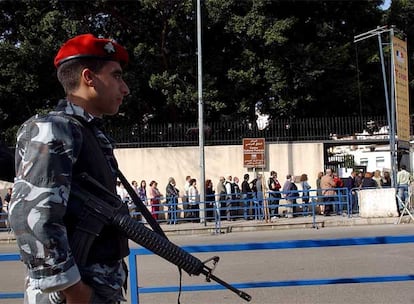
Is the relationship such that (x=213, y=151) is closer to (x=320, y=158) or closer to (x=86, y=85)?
(x=320, y=158)

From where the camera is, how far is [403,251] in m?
9.75

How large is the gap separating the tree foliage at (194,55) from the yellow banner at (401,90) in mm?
6104

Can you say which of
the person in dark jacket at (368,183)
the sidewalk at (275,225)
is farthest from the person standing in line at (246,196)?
the person in dark jacket at (368,183)

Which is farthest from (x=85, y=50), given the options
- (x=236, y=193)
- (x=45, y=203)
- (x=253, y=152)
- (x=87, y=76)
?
(x=253, y=152)

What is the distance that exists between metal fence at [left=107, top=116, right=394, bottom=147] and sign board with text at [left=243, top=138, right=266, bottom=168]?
67.2 inches

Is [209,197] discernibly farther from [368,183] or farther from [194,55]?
[194,55]

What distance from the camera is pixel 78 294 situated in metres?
1.84

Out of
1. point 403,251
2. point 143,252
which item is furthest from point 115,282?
point 403,251

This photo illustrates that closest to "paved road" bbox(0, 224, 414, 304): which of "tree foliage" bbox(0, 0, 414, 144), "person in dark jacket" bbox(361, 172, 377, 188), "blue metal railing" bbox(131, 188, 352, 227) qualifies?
"blue metal railing" bbox(131, 188, 352, 227)

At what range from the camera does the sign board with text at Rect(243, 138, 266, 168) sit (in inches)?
792

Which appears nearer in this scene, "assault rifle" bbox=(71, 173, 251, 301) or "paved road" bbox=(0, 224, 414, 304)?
"assault rifle" bbox=(71, 173, 251, 301)

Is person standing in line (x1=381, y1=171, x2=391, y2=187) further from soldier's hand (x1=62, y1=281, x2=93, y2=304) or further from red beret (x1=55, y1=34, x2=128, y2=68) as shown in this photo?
soldier's hand (x1=62, y1=281, x2=93, y2=304)

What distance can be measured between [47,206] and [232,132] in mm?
20594

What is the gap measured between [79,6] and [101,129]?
2528cm
